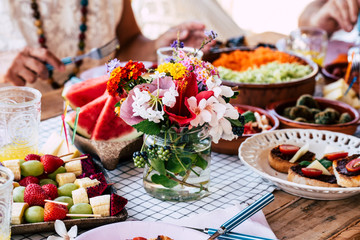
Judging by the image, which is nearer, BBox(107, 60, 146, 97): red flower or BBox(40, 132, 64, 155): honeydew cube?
BBox(107, 60, 146, 97): red flower

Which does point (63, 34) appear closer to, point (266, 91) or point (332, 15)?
point (266, 91)

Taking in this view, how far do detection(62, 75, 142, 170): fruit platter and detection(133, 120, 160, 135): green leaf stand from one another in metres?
0.31

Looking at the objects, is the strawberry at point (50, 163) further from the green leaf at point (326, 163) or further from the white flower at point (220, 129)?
the green leaf at point (326, 163)

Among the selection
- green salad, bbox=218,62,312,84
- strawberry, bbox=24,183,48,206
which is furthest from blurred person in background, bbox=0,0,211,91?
strawberry, bbox=24,183,48,206

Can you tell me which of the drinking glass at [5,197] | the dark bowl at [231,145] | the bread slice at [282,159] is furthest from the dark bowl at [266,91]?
the drinking glass at [5,197]

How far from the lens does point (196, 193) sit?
129 cm

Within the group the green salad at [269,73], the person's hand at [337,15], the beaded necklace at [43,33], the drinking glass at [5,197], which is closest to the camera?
the drinking glass at [5,197]

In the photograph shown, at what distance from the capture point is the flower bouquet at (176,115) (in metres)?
1.12

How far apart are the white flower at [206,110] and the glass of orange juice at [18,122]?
1.77 ft

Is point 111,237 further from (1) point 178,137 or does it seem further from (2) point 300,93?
(2) point 300,93

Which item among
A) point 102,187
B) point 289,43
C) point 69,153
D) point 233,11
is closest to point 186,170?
A: point 102,187

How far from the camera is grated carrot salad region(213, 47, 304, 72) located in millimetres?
2254

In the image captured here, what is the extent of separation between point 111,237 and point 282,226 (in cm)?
45

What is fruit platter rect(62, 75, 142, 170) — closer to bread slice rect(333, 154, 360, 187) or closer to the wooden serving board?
the wooden serving board
